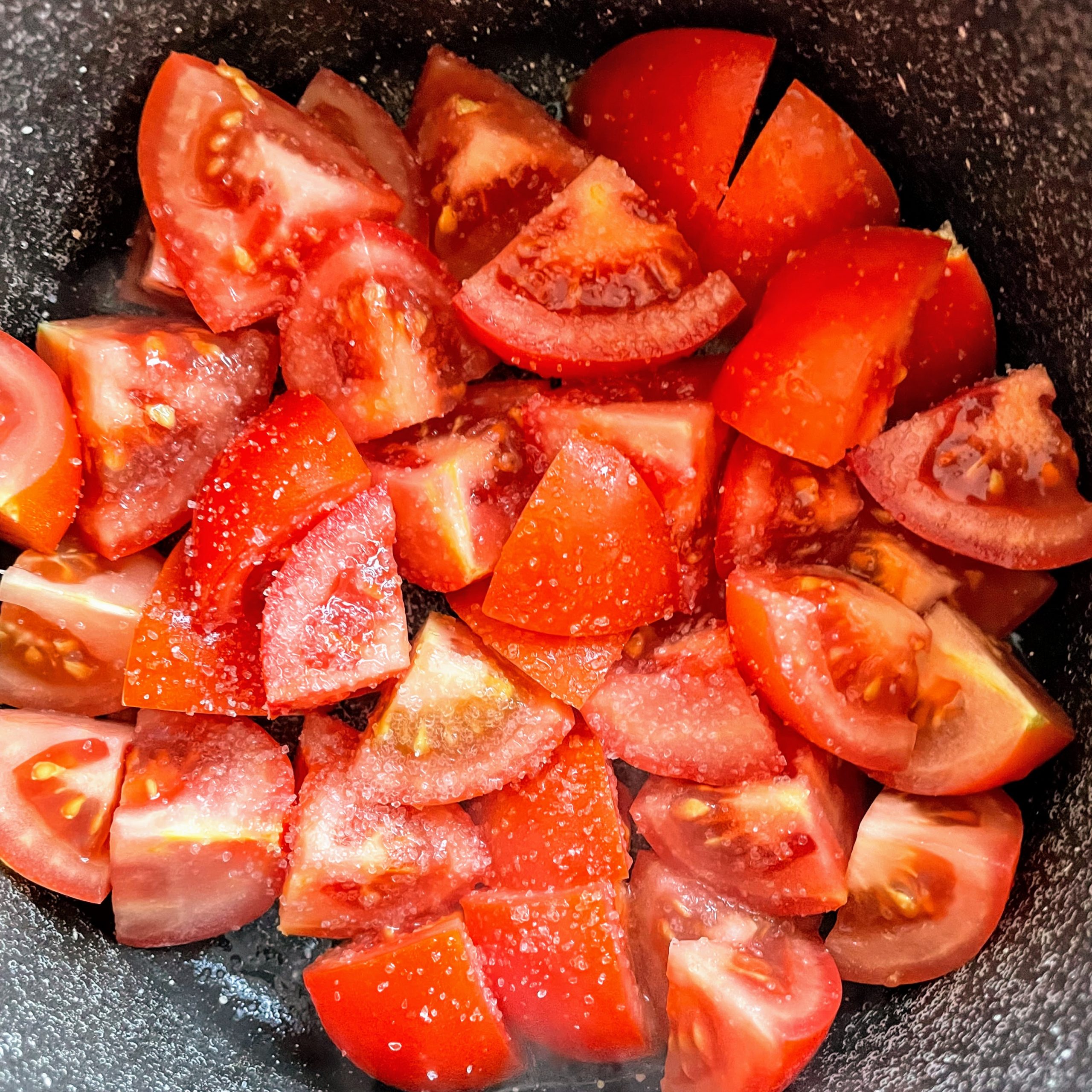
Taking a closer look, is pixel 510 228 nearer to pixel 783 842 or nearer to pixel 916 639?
pixel 916 639

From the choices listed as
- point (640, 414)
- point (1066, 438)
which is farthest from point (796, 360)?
point (1066, 438)

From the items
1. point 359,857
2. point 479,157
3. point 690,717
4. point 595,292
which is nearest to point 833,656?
point 690,717

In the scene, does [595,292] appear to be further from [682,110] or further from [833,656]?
[833,656]

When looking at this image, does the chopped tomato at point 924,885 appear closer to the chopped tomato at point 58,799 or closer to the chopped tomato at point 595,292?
the chopped tomato at point 595,292

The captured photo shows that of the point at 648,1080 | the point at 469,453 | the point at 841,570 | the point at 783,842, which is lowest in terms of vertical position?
the point at 648,1080

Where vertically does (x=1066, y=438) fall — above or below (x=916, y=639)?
above

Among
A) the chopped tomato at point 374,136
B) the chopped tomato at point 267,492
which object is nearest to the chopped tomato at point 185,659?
the chopped tomato at point 267,492
